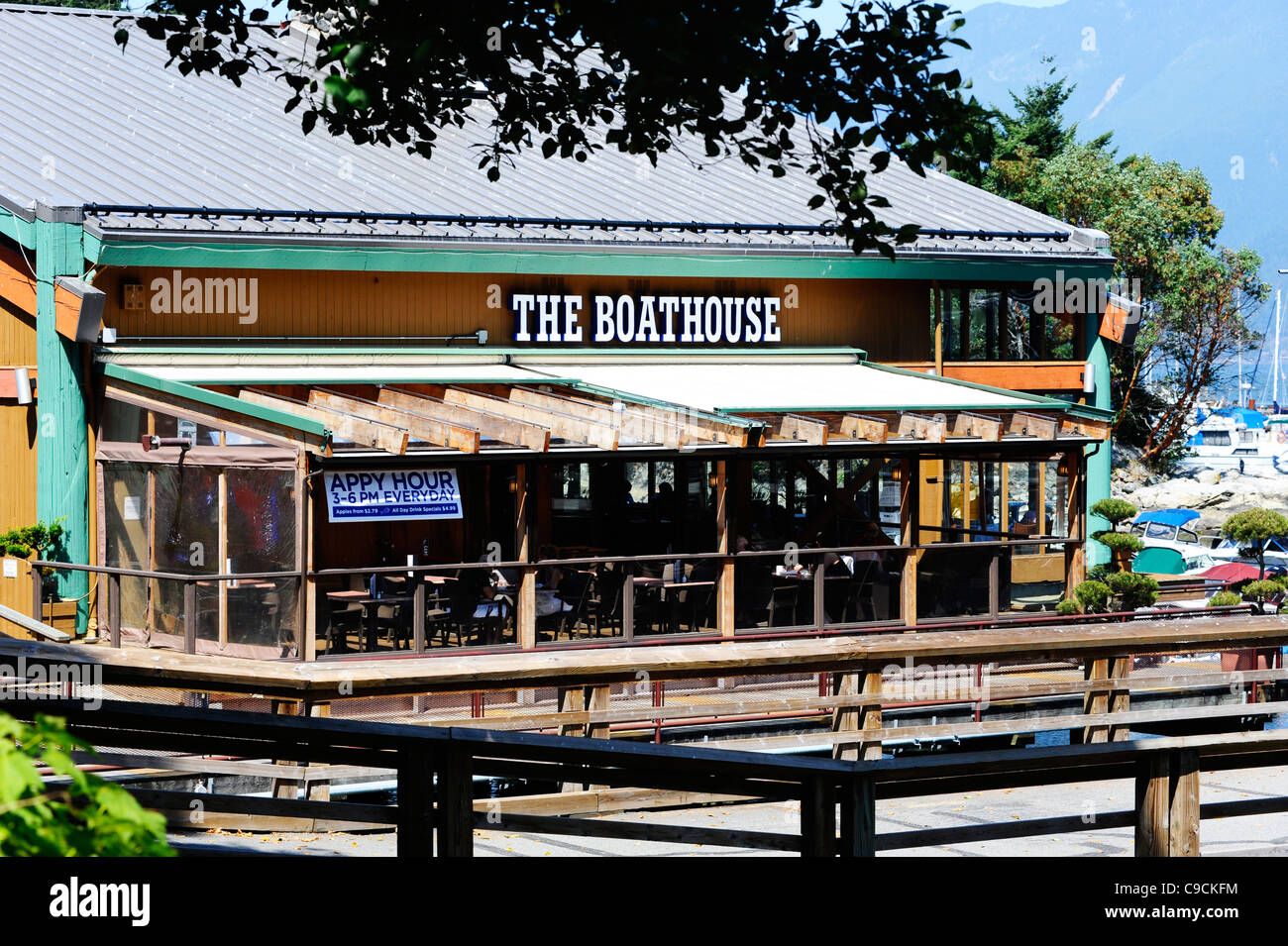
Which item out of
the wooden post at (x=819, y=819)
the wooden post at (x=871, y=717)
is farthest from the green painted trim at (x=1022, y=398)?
the wooden post at (x=819, y=819)

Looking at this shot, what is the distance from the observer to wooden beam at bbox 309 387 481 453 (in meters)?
15.1

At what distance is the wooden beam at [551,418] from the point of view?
15945 millimetres

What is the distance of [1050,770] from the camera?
6.01 meters

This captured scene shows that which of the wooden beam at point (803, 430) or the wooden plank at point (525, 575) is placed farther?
the wooden beam at point (803, 430)

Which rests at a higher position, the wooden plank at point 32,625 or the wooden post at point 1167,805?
the wooden post at point 1167,805

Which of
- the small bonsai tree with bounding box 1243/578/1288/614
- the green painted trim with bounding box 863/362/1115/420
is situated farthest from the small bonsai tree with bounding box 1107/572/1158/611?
the green painted trim with bounding box 863/362/1115/420

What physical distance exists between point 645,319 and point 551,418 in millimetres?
5322

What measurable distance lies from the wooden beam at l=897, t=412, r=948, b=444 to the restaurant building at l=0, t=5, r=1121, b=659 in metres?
0.04

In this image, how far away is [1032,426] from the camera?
18.7m

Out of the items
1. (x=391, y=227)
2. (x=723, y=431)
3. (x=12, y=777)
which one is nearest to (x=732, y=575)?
(x=723, y=431)

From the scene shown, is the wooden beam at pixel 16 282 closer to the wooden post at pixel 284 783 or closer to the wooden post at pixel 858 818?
the wooden post at pixel 284 783

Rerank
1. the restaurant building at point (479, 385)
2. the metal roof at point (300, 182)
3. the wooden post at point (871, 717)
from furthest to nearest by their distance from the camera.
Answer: the metal roof at point (300, 182)
the restaurant building at point (479, 385)
the wooden post at point (871, 717)

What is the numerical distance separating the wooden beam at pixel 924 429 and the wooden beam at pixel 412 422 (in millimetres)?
5387
